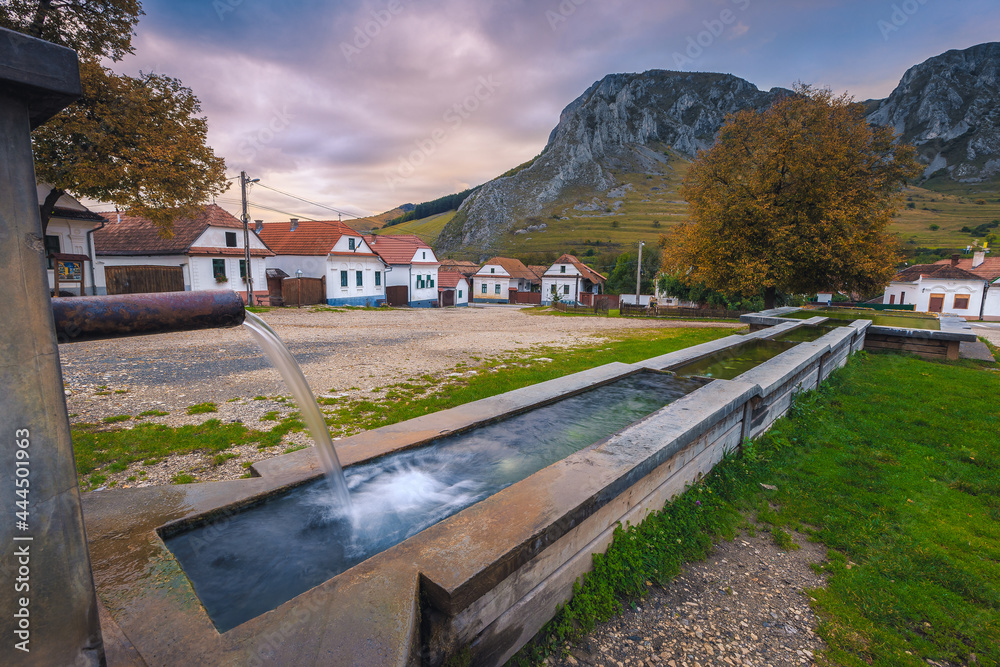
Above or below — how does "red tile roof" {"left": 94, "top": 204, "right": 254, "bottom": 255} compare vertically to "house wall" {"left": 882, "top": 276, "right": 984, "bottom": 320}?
above

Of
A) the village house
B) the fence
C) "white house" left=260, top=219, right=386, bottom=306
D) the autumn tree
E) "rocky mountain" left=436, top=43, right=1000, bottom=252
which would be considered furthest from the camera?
"rocky mountain" left=436, top=43, right=1000, bottom=252

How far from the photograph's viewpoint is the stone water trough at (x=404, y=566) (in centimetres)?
171

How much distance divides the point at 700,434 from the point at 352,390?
5.58 metres

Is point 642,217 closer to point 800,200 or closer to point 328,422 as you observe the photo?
point 800,200

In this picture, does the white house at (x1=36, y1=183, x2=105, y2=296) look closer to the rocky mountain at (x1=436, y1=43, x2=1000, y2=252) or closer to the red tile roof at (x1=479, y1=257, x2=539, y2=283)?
the red tile roof at (x1=479, y1=257, x2=539, y2=283)

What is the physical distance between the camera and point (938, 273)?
42406 millimetres

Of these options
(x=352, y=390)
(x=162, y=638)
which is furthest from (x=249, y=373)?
(x=162, y=638)

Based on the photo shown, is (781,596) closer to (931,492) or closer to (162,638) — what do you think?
(931,492)

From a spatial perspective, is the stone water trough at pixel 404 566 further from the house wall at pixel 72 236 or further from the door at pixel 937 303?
the door at pixel 937 303

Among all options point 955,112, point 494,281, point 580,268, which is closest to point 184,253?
point 494,281

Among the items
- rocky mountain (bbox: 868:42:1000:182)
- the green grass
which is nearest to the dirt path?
the green grass

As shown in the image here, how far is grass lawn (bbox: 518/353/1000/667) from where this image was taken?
8.57ft

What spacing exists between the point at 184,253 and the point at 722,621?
102ft

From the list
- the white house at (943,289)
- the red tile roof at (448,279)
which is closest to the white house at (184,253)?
the red tile roof at (448,279)
